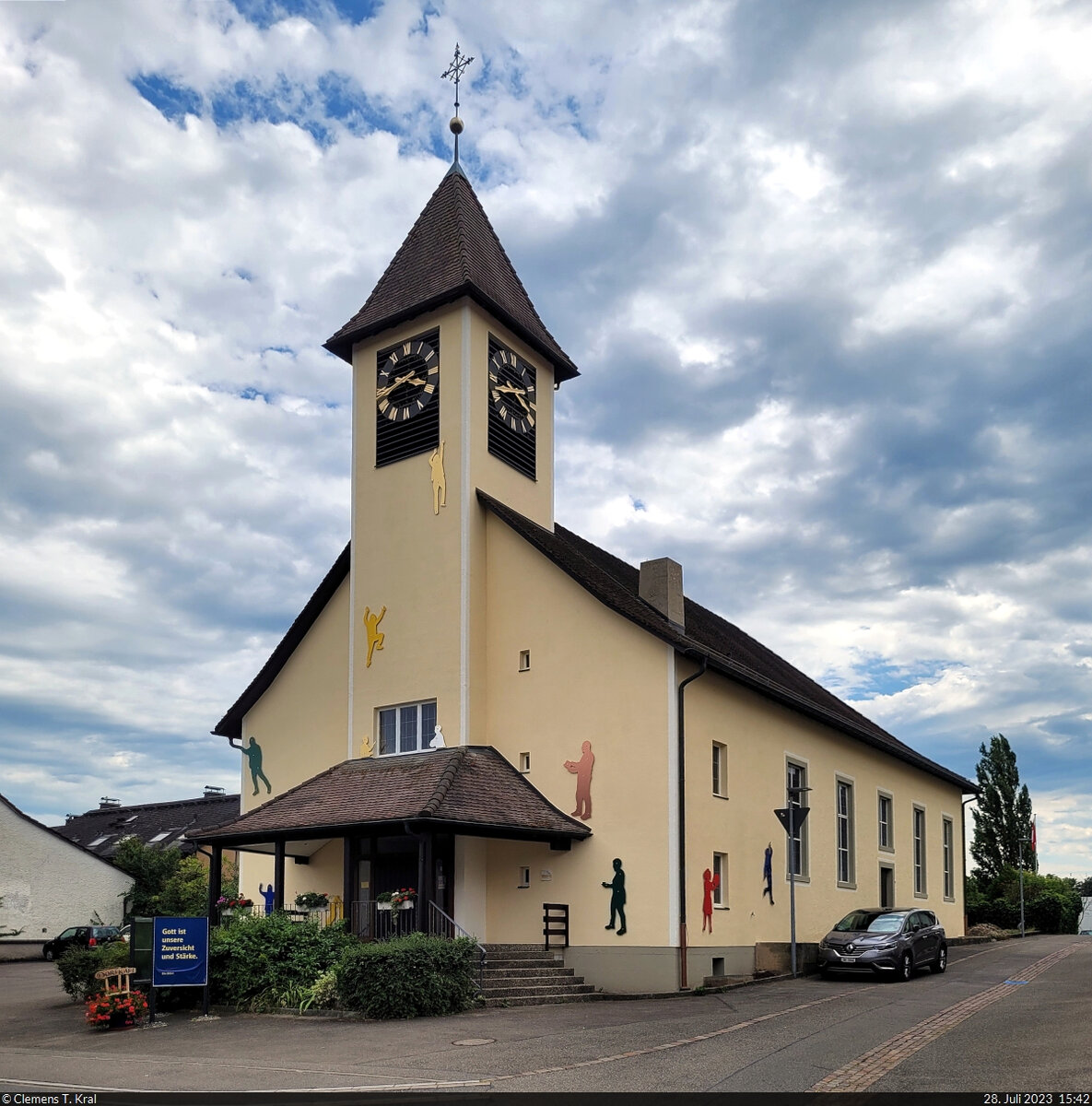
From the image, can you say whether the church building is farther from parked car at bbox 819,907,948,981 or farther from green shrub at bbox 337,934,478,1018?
green shrub at bbox 337,934,478,1018

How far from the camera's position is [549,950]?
71.1 ft

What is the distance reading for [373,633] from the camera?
1003 inches

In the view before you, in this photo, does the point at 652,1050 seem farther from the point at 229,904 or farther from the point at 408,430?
the point at 408,430

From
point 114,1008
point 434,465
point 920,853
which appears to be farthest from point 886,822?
point 114,1008

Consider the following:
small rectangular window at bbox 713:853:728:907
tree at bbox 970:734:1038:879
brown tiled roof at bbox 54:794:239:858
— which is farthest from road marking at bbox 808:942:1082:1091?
tree at bbox 970:734:1038:879

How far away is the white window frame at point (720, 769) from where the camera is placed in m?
23.3

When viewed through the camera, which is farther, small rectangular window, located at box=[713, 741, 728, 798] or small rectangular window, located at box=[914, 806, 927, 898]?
small rectangular window, located at box=[914, 806, 927, 898]

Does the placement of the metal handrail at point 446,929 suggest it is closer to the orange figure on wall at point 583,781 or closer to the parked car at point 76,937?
the orange figure on wall at point 583,781

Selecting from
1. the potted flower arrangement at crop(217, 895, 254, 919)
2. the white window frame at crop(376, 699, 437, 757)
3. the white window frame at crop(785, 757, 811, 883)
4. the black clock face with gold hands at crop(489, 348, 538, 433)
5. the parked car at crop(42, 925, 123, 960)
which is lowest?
the parked car at crop(42, 925, 123, 960)

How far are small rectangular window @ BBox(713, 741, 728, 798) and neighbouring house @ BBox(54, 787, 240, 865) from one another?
35022 millimetres

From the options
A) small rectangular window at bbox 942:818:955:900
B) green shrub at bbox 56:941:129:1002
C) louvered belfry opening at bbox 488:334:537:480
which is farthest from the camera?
small rectangular window at bbox 942:818:955:900

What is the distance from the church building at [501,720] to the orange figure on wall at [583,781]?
0.18 feet

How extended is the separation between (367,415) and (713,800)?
445 inches

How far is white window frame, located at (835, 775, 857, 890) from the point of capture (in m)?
29.0
